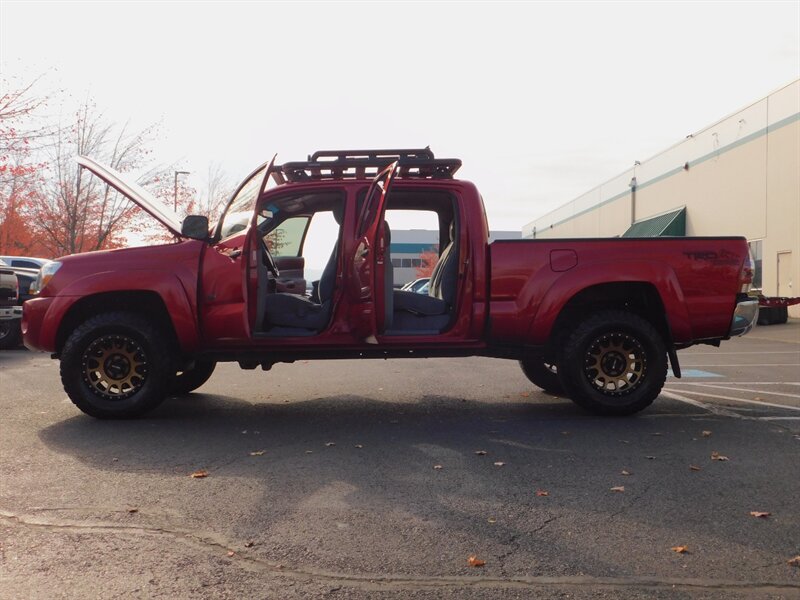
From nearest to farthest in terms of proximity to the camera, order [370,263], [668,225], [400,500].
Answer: [400,500]
[370,263]
[668,225]

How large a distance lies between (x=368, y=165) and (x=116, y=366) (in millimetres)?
2853

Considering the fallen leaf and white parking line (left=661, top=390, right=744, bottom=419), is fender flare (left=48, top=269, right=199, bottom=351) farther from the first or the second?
white parking line (left=661, top=390, right=744, bottom=419)

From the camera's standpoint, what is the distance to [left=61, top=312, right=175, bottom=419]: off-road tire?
6.63 m

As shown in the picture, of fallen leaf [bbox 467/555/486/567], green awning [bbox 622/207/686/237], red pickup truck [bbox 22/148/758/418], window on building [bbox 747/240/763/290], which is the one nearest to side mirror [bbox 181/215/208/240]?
red pickup truck [bbox 22/148/758/418]

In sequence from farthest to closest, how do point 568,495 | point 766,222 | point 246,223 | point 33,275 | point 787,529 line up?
point 766,222 → point 33,275 → point 246,223 → point 568,495 → point 787,529

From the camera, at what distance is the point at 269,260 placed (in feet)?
24.5

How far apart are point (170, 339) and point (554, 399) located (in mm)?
3926

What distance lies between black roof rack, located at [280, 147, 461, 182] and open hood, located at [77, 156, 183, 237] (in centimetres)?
114

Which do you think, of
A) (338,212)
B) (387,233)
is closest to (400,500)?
(387,233)

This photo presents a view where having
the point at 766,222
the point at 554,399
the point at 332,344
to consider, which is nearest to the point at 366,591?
the point at 332,344

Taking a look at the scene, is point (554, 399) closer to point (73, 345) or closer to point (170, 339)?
point (170, 339)

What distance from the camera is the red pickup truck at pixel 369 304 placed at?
665 cm

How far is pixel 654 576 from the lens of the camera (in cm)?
318

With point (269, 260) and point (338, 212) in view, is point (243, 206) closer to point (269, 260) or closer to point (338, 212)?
point (269, 260)
